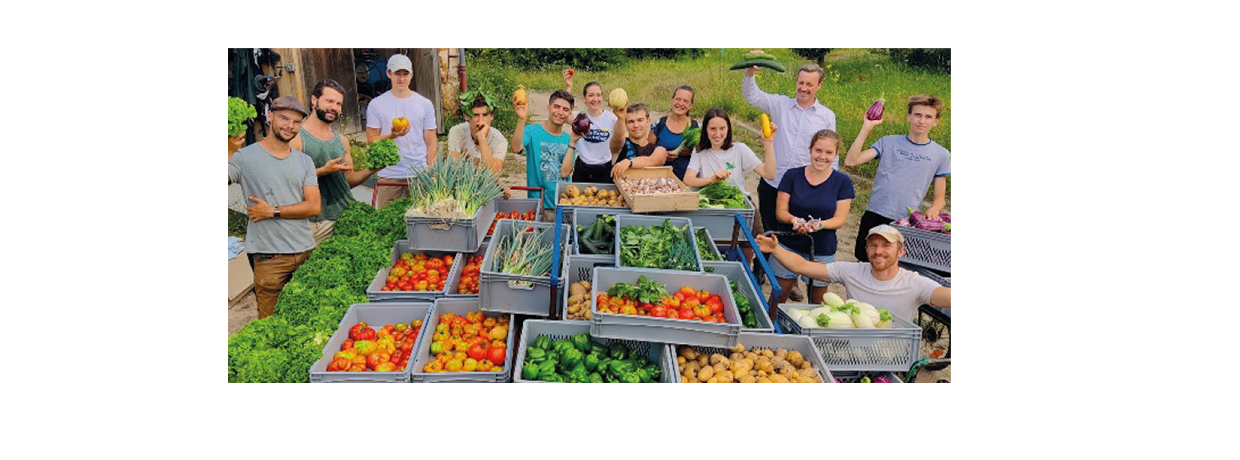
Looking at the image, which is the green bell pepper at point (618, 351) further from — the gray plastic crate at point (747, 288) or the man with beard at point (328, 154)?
the man with beard at point (328, 154)

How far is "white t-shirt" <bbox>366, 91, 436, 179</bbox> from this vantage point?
4898mm

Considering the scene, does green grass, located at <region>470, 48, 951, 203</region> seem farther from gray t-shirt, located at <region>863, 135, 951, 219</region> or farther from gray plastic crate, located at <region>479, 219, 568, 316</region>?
gray plastic crate, located at <region>479, 219, 568, 316</region>

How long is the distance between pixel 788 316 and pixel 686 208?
51.4 inches

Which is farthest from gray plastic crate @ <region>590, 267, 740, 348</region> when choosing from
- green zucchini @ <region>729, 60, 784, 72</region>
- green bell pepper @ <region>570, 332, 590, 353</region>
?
green zucchini @ <region>729, 60, 784, 72</region>

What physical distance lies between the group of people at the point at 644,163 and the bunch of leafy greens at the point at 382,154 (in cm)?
14

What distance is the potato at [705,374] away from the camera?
353 cm

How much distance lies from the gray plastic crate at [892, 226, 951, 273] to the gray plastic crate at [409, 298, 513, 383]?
2925mm

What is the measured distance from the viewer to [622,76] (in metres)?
4.59

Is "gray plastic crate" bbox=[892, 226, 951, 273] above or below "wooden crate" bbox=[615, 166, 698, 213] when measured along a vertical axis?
below

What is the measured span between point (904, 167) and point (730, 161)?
1340 mm

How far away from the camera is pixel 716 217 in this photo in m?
5.16

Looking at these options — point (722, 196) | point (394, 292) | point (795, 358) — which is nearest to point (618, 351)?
point (795, 358)

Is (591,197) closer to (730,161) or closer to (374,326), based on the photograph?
(730,161)

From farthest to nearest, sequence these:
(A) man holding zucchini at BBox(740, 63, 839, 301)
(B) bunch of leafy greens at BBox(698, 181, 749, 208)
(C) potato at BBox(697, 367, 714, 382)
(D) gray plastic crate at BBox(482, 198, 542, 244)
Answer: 1. (D) gray plastic crate at BBox(482, 198, 542, 244)
2. (B) bunch of leafy greens at BBox(698, 181, 749, 208)
3. (A) man holding zucchini at BBox(740, 63, 839, 301)
4. (C) potato at BBox(697, 367, 714, 382)
